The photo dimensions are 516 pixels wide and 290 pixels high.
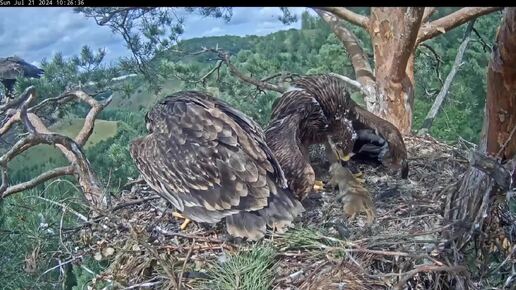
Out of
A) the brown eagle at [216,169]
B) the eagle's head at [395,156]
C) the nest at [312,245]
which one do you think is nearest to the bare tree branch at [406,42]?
the eagle's head at [395,156]

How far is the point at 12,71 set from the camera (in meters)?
5.55

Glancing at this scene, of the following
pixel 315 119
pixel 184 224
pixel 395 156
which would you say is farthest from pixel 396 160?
pixel 184 224

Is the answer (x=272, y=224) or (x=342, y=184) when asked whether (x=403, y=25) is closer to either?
(x=342, y=184)

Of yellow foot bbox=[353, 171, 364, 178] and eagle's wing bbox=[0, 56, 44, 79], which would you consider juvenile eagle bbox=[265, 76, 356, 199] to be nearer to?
yellow foot bbox=[353, 171, 364, 178]

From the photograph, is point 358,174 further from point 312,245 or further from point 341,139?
point 312,245

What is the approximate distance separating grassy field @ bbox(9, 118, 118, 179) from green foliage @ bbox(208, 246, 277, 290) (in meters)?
3.53

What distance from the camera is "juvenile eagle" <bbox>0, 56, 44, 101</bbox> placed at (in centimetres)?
550

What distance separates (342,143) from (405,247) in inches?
67.5

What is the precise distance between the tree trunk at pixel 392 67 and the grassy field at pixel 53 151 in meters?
3.19

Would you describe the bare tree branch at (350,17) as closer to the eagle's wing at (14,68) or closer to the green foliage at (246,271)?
the eagle's wing at (14,68)

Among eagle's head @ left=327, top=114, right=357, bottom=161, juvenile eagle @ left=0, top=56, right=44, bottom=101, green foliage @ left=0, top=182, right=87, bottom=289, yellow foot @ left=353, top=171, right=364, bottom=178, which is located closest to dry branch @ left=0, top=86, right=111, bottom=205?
green foliage @ left=0, top=182, right=87, bottom=289

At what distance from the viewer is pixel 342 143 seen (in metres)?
4.89

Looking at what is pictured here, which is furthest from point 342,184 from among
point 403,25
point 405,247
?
point 403,25

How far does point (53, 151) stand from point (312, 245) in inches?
179
